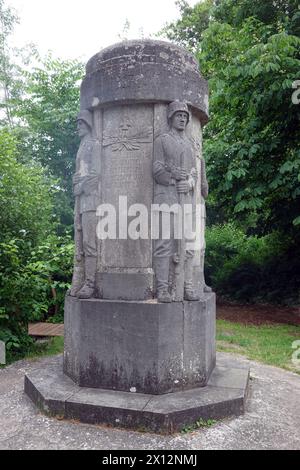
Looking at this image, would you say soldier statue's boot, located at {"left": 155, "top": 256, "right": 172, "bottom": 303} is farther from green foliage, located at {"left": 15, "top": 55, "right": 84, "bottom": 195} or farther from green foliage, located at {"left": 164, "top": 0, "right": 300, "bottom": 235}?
green foliage, located at {"left": 15, "top": 55, "right": 84, "bottom": 195}

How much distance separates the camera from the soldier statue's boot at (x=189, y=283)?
14.6ft

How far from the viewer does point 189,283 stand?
4531 millimetres

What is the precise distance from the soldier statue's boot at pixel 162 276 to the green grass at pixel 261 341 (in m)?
2.84

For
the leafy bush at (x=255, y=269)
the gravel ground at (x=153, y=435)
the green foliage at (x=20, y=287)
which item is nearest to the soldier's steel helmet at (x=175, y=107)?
the green foliage at (x=20, y=287)

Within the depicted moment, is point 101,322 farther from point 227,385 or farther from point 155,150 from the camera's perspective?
point 155,150

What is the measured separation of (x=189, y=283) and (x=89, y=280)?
1.13 metres

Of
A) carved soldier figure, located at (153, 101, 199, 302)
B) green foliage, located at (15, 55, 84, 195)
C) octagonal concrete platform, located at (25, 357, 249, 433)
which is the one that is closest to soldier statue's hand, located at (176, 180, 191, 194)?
carved soldier figure, located at (153, 101, 199, 302)

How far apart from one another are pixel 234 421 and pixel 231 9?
11.4 meters

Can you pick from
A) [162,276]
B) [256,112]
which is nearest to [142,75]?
[162,276]

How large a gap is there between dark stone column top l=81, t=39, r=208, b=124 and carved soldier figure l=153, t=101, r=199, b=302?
241 mm

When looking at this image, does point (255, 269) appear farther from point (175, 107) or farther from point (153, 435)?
point (153, 435)

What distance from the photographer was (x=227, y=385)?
4.43 m

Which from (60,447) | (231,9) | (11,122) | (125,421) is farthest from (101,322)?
(11,122)

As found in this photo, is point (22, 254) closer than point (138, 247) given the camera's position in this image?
No
